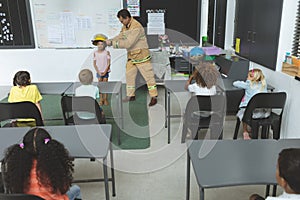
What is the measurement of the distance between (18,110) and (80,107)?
1.72 feet

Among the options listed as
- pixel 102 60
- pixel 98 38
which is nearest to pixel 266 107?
pixel 102 60

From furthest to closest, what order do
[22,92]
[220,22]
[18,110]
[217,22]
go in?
[217,22] < [220,22] < [22,92] < [18,110]

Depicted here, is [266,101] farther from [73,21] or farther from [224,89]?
[73,21]

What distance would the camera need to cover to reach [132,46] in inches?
166

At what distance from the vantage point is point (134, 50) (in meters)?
4.25

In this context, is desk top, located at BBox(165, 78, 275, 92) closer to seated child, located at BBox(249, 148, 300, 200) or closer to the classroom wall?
seated child, located at BBox(249, 148, 300, 200)

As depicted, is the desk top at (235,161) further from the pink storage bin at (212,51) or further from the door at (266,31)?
the pink storage bin at (212,51)

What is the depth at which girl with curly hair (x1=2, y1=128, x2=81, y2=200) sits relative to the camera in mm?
1282

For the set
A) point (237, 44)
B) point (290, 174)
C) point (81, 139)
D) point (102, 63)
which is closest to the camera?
point (290, 174)

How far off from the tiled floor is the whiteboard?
2.58m

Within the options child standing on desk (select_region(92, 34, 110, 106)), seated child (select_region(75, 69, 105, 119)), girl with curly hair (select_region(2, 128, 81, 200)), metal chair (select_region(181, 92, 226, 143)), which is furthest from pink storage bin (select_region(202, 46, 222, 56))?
girl with curly hair (select_region(2, 128, 81, 200))

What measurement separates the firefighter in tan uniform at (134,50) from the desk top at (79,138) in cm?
233

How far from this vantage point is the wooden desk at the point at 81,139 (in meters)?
1.72

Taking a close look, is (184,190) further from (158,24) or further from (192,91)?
(158,24)
